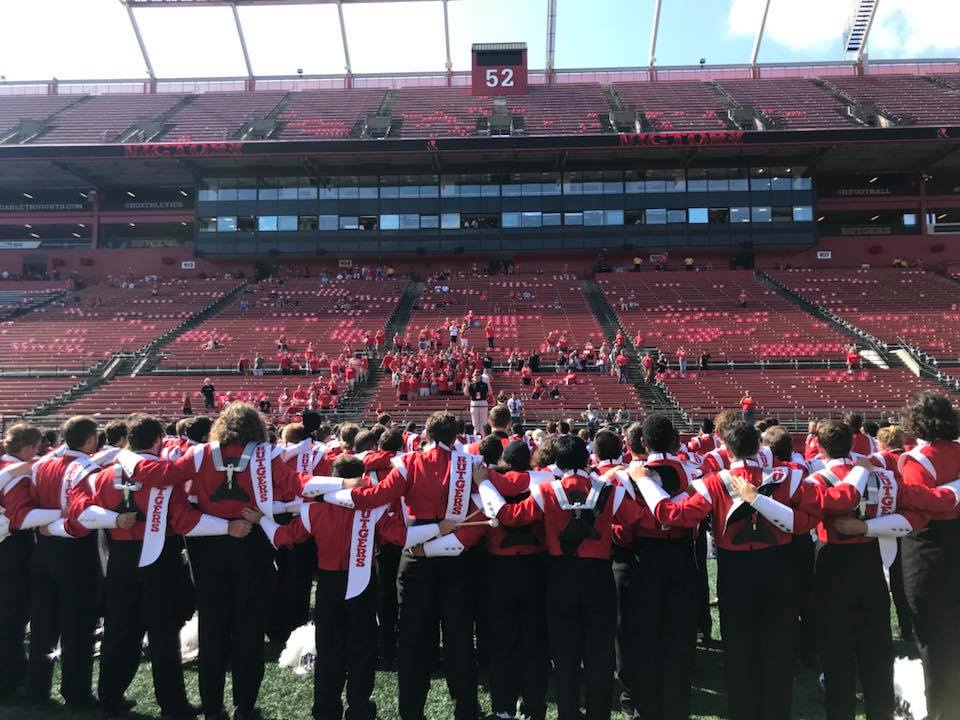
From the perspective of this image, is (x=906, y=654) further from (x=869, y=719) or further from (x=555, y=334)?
(x=555, y=334)

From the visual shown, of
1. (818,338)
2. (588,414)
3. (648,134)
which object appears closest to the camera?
(588,414)

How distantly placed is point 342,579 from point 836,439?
3512 mm

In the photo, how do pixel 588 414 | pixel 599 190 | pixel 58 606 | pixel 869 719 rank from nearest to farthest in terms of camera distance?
pixel 869 719 → pixel 58 606 → pixel 588 414 → pixel 599 190

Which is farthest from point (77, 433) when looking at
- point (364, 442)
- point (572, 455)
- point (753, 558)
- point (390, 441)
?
point (753, 558)

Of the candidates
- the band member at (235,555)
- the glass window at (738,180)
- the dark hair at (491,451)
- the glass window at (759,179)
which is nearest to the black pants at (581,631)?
the dark hair at (491,451)

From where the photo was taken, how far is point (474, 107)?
129 feet

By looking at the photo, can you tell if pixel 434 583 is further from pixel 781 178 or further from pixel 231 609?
pixel 781 178

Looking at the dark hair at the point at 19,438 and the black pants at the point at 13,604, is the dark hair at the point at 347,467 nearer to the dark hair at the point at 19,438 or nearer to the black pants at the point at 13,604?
the dark hair at the point at 19,438

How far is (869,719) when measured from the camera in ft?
12.3

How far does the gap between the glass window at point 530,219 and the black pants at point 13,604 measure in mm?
31113

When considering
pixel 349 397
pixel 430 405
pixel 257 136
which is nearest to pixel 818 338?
pixel 430 405

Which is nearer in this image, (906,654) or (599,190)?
(906,654)

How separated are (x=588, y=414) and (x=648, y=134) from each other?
19.9m

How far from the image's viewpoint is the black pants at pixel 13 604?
4.46 m
